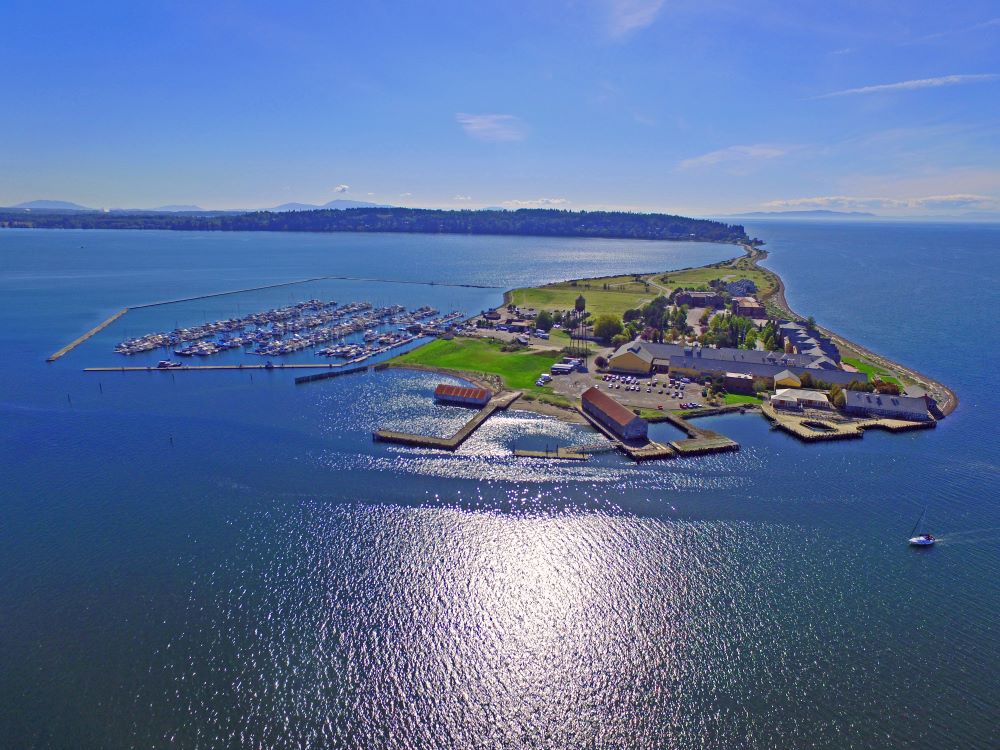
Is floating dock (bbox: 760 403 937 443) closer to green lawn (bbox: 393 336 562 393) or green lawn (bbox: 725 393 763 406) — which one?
green lawn (bbox: 725 393 763 406)

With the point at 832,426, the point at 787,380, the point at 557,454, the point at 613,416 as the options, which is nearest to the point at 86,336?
the point at 557,454

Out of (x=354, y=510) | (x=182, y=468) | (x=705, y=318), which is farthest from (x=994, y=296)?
(x=182, y=468)

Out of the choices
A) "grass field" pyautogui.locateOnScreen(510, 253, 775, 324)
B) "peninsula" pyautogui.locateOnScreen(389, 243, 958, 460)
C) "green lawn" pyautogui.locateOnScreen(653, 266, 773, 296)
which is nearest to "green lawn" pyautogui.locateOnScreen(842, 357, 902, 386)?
"peninsula" pyautogui.locateOnScreen(389, 243, 958, 460)

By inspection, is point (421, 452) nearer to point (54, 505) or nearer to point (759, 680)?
point (54, 505)

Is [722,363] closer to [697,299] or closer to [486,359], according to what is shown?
[486,359]

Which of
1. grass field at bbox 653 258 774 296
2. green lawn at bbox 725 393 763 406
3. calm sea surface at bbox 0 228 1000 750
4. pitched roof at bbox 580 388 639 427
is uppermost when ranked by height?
grass field at bbox 653 258 774 296
